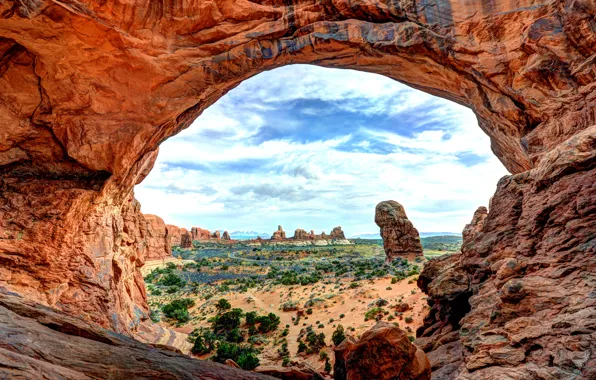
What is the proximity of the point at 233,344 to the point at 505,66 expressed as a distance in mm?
23758

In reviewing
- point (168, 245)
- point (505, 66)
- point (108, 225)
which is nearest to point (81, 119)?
point (108, 225)

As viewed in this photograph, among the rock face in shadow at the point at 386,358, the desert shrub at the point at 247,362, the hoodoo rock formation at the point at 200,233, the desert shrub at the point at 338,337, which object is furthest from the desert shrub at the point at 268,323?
the hoodoo rock formation at the point at 200,233

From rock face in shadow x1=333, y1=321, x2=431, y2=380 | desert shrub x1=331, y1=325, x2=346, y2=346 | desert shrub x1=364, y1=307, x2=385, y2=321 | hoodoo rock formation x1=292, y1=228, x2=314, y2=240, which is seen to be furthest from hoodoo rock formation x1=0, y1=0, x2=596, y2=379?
hoodoo rock formation x1=292, y1=228, x2=314, y2=240

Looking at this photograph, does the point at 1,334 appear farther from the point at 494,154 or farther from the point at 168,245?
the point at 168,245

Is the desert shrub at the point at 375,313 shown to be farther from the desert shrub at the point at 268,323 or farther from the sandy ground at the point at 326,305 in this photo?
the desert shrub at the point at 268,323

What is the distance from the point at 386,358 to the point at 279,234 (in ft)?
461

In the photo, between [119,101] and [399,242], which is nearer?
[119,101]

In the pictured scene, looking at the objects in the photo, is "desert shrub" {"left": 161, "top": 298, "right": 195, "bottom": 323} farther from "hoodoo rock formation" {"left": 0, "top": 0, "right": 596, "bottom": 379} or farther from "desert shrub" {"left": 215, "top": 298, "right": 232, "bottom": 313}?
"hoodoo rock formation" {"left": 0, "top": 0, "right": 596, "bottom": 379}

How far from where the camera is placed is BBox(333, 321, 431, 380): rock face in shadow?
9.28 m

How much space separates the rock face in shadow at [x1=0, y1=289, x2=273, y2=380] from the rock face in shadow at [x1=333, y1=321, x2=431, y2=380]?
3.59 m

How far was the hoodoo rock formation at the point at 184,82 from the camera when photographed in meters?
11.9

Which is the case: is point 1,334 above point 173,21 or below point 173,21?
below

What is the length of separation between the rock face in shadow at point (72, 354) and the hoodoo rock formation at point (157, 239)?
202ft

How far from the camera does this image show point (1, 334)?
18.2 feet
